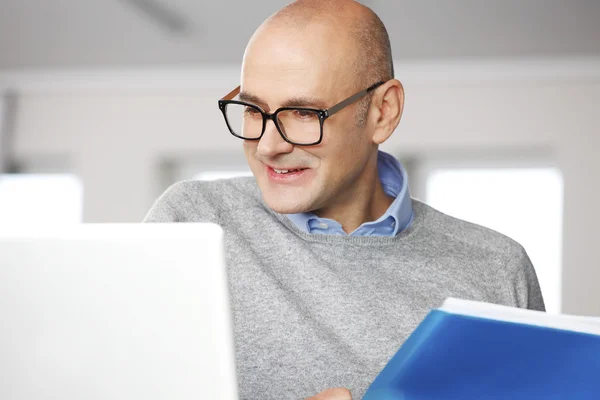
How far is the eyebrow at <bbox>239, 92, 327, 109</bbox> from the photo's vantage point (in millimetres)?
1463

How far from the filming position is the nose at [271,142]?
1.45m

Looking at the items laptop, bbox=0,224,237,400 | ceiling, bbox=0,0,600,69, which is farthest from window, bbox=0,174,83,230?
laptop, bbox=0,224,237,400

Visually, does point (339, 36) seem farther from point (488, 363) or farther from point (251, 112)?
point (488, 363)

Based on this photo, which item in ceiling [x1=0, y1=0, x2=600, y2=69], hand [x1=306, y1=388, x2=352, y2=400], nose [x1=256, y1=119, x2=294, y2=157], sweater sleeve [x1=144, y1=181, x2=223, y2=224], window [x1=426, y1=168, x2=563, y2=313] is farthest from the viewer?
window [x1=426, y1=168, x2=563, y2=313]

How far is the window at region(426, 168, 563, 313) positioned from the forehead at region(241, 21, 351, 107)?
4.45 metres

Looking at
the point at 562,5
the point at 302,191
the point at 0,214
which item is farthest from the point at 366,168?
the point at 0,214

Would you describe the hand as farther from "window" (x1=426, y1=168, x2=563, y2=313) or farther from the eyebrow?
"window" (x1=426, y1=168, x2=563, y2=313)

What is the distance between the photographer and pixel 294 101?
1.46m

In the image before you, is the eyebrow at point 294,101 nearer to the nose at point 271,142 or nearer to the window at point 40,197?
the nose at point 271,142

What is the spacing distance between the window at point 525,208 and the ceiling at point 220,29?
0.93 metres

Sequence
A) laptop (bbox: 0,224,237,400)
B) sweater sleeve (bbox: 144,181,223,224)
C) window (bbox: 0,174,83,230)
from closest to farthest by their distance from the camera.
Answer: laptop (bbox: 0,224,237,400) < sweater sleeve (bbox: 144,181,223,224) < window (bbox: 0,174,83,230)

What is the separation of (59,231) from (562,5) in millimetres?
4531

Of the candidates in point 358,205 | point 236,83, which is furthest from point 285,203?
point 236,83

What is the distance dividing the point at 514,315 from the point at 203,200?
0.94 m
